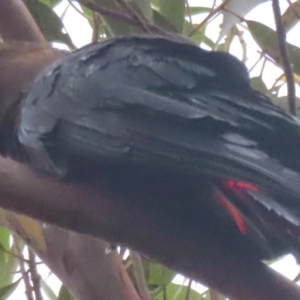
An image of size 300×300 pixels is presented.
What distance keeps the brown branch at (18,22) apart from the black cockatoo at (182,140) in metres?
0.26

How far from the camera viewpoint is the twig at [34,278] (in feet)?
3.48

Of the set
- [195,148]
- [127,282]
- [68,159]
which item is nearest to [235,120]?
[195,148]

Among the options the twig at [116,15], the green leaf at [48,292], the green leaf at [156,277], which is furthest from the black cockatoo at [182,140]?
the green leaf at [48,292]

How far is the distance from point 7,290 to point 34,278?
4.2 inches

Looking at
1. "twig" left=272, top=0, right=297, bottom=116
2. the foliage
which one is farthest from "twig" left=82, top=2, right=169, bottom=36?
"twig" left=272, top=0, right=297, bottom=116

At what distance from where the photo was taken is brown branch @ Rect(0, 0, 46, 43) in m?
1.06

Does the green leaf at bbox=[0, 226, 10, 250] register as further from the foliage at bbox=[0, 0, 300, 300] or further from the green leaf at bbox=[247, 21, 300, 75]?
the green leaf at bbox=[247, 21, 300, 75]

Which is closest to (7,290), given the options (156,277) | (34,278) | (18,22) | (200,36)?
(34,278)

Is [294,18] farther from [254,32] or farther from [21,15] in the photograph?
[21,15]

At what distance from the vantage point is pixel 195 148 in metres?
0.66

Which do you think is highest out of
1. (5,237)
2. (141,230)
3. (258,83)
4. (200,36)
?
(200,36)

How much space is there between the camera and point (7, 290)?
116 cm

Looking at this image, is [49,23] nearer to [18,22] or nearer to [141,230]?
[18,22]

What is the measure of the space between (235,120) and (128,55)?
183 millimetres
